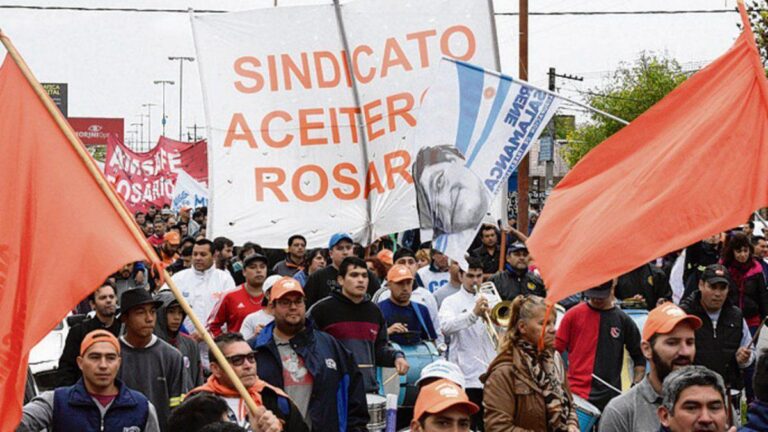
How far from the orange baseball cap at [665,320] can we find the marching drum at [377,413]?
124 inches

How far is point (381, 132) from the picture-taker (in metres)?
13.0

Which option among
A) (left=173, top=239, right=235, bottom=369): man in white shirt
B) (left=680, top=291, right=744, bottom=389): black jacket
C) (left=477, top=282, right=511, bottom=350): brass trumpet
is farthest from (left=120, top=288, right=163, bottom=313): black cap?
(left=680, top=291, right=744, bottom=389): black jacket

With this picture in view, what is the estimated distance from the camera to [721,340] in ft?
35.1

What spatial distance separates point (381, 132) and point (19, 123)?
268 inches

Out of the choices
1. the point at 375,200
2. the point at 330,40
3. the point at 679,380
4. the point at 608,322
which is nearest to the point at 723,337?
the point at 608,322

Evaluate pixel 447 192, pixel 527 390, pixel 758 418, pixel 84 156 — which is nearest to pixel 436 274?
pixel 447 192

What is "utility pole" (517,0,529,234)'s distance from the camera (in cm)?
2328

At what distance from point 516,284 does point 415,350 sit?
2.02m

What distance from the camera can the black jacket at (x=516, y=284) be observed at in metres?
12.8

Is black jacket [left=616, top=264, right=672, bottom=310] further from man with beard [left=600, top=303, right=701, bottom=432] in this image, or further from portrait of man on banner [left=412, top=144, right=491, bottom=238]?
man with beard [left=600, top=303, right=701, bottom=432]

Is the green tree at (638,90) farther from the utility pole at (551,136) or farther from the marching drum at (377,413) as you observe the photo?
the marching drum at (377,413)

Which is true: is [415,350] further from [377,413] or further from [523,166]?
[523,166]

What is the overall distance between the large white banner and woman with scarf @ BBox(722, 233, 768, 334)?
9.43ft

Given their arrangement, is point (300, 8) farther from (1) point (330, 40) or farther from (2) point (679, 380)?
(2) point (679, 380)
